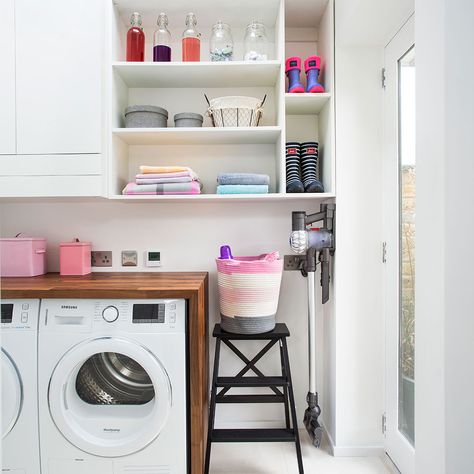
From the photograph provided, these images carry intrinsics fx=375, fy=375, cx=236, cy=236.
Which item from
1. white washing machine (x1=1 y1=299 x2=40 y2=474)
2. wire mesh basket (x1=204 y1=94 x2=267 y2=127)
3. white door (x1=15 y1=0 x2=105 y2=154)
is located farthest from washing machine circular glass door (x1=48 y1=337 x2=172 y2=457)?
wire mesh basket (x1=204 y1=94 x2=267 y2=127)

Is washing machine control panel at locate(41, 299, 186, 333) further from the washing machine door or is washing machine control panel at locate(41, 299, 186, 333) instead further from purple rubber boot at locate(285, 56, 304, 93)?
purple rubber boot at locate(285, 56, 304, 93)

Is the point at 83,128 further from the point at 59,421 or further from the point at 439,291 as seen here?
the point at 439,291

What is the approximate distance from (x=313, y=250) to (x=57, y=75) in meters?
1.57

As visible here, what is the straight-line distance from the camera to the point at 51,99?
1855 mm

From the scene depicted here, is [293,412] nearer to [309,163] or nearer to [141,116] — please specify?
[309,163]

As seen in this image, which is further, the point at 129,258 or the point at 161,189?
the point at 129,258

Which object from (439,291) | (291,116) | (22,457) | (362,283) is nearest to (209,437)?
(22,457)

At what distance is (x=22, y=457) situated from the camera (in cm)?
172

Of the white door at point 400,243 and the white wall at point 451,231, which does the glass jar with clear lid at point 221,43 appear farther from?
the white wall at point 451,231

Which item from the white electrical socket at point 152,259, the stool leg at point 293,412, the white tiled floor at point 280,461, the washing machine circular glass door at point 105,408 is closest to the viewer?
the washing machine circular glass door at point 105,408

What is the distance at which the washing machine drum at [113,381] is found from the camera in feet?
5.99

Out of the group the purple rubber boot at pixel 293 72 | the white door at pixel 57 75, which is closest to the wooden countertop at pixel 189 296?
the white door at pixel 57 75

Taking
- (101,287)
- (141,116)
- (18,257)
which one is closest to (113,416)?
(101,287)

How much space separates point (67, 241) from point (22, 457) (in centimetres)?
113
